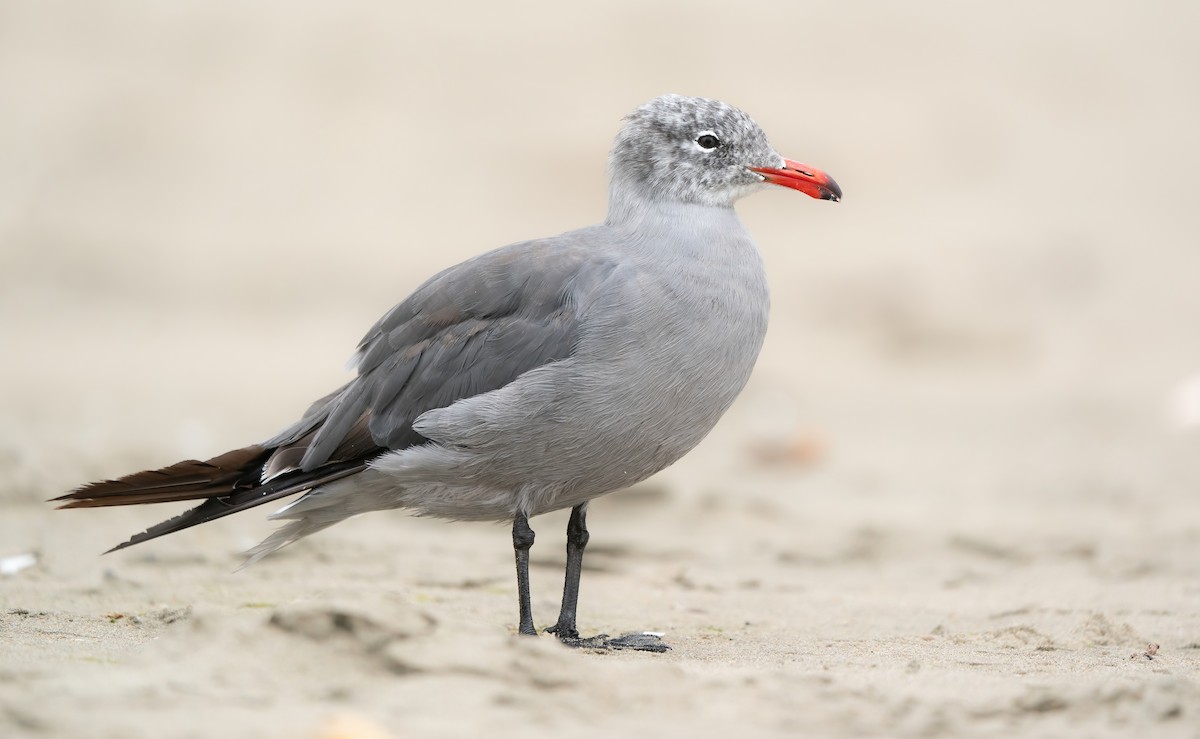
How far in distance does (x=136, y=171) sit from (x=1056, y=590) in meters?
13.4

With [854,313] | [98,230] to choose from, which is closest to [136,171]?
[98,230]

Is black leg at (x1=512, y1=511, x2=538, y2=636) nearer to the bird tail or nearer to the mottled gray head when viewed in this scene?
the bird tail

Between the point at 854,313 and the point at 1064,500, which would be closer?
the point at 1064,500

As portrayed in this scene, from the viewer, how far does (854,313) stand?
13352 millimetres

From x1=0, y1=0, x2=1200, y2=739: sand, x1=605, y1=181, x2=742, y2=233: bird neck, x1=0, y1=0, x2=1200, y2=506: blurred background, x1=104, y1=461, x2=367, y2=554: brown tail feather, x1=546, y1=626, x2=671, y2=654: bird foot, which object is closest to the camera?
x1=0, y1=0, x2=1200, y2=739: sand

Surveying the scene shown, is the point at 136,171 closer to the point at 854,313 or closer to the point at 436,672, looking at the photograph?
the point at 854,313

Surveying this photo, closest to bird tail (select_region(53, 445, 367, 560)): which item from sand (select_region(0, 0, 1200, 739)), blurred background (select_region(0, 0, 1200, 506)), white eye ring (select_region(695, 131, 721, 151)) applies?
sand (select_region(0, 0, 1200, 739))

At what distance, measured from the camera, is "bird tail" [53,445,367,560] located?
4707mm

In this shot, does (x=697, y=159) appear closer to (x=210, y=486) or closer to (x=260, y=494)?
(x=260, y=494)

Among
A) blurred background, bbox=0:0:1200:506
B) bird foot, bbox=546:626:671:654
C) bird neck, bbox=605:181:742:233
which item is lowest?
bird foot, bbox=546:626:671:654

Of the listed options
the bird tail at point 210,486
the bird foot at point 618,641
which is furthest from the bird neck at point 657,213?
the bird foot at point 618,641

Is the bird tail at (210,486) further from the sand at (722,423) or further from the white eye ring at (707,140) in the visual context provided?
the white eye ring at (707,140)

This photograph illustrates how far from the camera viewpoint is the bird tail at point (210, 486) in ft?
15.4

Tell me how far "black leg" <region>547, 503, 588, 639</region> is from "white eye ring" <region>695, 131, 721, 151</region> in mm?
1447
